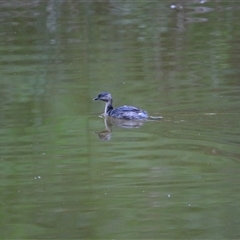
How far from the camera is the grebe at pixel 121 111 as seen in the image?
1001 centimetres

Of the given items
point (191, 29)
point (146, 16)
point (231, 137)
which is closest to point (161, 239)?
point (231, 137)

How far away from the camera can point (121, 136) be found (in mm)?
9586

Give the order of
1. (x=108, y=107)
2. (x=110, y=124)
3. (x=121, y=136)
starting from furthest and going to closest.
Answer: (x=108, y=107)
(x=110, y=124)
(x=121, y=136)

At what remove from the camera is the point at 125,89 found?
470 inches

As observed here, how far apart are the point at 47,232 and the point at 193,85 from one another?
5434 mm

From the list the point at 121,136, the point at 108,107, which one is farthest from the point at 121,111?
the point at 121,136

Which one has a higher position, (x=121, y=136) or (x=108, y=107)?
(x=121, y=136)

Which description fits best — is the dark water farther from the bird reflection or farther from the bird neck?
the bird neck

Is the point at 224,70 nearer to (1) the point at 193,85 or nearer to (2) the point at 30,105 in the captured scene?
(1) the point at 193,85

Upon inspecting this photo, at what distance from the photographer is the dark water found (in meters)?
7.05

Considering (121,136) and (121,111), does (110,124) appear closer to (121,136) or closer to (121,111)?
(121,111)

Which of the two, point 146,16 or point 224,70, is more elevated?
point 224,70

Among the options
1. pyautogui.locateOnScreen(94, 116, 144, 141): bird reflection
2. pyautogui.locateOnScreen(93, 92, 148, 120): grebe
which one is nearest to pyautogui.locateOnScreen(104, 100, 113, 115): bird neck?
pyautogui.locateOnScreen(93, 92, 148, 120): grebe

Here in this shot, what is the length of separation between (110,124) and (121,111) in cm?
20
